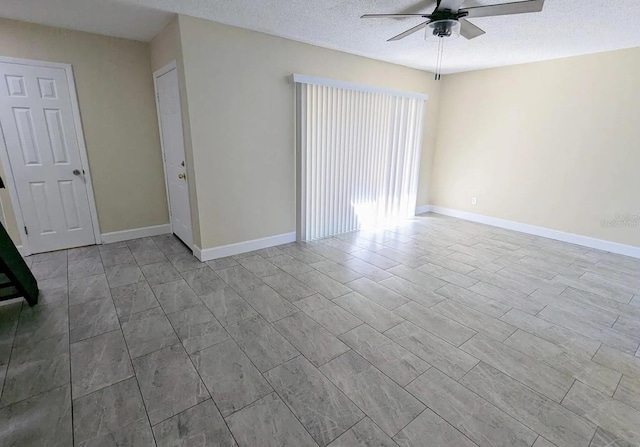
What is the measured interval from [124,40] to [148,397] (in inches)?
158

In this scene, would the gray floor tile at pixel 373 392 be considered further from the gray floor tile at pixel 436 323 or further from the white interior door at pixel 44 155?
the white interior door at pixel 44 155

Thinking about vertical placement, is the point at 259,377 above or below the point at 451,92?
below

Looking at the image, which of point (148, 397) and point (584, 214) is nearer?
point (148, 397)

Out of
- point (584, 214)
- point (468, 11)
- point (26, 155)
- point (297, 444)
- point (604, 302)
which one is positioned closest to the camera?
point (297, 444)

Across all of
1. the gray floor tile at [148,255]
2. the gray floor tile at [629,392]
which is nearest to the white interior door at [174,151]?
the gray floor tile at [148,255]

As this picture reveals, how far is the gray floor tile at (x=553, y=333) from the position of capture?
2.19 m

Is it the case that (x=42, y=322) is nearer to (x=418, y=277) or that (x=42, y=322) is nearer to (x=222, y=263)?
(x=222, y=263)

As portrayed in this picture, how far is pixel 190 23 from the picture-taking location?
9.76 ft

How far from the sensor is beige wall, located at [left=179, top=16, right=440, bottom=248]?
3.15m

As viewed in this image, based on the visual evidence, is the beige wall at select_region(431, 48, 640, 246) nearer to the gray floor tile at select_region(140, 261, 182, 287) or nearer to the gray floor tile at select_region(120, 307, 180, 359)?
the gray floor tile at select_region(140, 261, 182, 287)

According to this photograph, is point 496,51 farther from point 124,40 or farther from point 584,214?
point 124,40

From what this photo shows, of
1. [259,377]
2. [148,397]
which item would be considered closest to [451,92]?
[259,377]

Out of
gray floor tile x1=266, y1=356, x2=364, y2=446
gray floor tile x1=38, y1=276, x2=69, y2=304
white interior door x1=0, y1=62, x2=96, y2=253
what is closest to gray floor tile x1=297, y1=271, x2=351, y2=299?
gray floor tile x1=266, y1=356, x2=364, y2=446

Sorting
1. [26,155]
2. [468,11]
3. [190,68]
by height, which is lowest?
[26,155]
